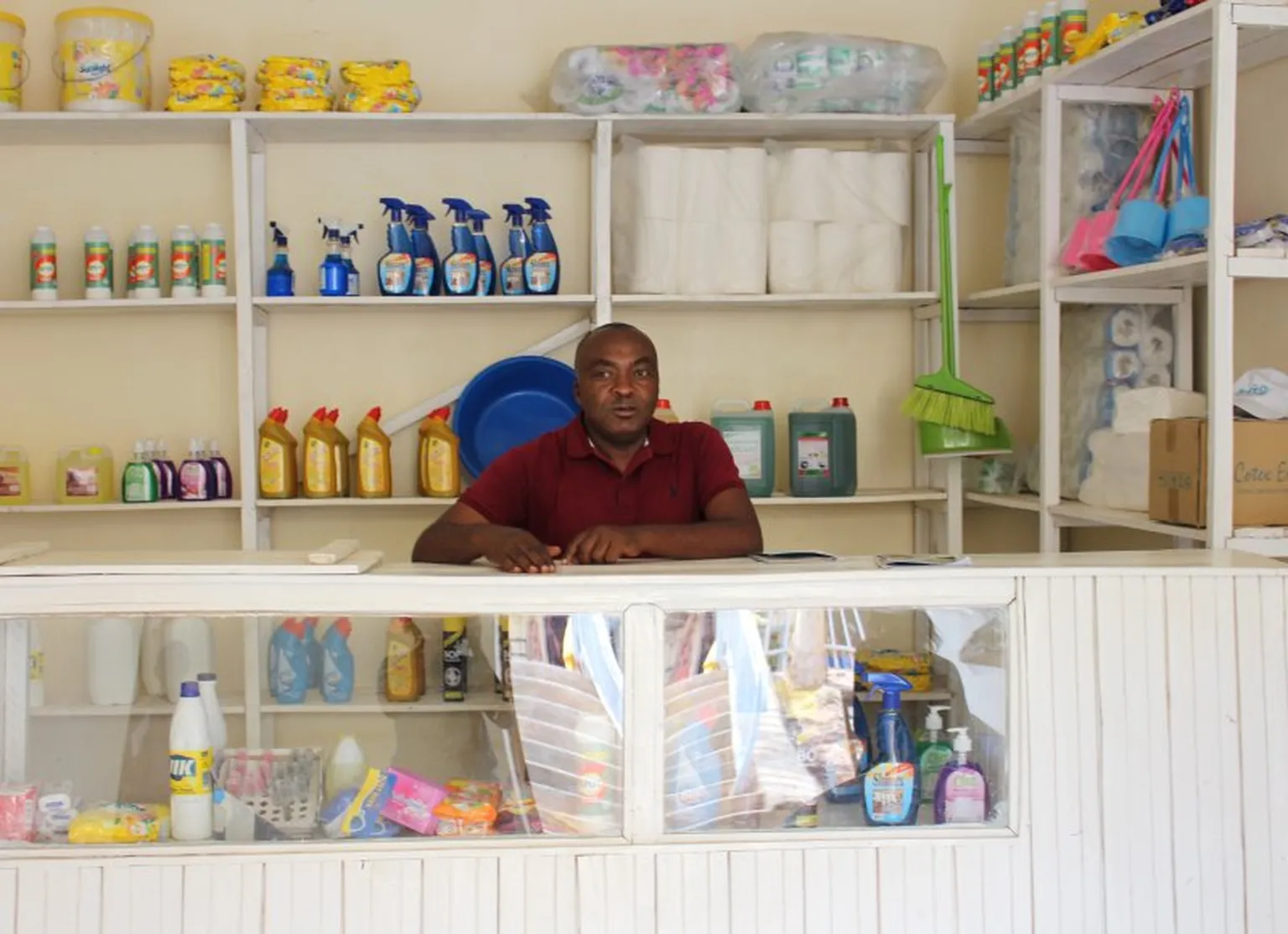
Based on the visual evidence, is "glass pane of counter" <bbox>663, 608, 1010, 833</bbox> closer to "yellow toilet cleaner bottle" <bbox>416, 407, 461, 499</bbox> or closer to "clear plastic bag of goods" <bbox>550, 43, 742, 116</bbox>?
"yellow toilet cleaner bottle" <bbox>416, 407, 461, 499</bbox>

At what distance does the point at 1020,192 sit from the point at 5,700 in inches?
115

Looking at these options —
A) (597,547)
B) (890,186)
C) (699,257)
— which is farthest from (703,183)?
(597,547)

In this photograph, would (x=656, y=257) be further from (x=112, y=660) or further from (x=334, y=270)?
(x=112, y=660)

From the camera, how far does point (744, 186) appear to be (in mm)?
3979

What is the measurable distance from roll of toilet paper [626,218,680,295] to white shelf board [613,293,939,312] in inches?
1.9

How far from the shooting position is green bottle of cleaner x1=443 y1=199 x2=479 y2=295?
3.92 m

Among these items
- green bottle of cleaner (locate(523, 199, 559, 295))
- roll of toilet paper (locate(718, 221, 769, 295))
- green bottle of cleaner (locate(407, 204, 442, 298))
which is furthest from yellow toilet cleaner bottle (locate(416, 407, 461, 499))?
roll of toilet paper (locate(718, 221, 769, 295))

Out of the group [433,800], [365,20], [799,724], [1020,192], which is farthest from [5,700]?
[1020,192]

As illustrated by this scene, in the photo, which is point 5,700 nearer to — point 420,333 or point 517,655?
point 517,655

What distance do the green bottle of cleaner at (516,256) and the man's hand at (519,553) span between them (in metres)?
1.76

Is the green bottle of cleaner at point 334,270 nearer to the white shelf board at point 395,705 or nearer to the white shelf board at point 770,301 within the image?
the white shelf board at point 770,301

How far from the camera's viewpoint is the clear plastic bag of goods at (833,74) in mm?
3893

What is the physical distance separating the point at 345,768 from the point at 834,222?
243 centimetres

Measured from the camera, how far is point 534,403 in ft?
13.4
